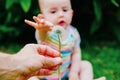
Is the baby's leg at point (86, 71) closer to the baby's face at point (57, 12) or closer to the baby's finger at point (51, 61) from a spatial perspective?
the baby's face at point (57, 12)

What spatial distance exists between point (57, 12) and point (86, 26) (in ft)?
6.69

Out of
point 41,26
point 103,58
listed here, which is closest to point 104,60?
point 103,58

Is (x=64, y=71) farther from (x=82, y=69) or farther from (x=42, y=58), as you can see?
(x=42, y=58)

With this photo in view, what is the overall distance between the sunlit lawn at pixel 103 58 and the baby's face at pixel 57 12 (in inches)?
30.9

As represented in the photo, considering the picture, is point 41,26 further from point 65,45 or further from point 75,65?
point 75,65

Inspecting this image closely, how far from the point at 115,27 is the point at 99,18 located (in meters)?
0.38

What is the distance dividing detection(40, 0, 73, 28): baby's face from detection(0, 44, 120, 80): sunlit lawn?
0.79 meters

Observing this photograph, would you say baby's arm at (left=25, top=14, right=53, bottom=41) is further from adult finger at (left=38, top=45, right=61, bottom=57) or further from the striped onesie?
adult finger at (left=38, top=45, right=61, bottom=57)

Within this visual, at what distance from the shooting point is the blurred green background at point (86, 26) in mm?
6520

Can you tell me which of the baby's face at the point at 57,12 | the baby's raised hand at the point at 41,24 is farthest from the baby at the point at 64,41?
the baby's raised hand at the point at 41,24

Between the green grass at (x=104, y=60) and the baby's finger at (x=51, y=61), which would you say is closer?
the baby's finger at (x=51, y=61)

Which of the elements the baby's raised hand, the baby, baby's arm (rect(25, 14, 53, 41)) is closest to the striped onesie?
the baby

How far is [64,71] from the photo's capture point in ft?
17.5

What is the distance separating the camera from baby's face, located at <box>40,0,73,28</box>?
5246mm
